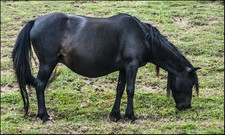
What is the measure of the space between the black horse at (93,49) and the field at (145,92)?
2.10ft

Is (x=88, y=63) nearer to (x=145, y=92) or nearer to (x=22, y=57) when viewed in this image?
(x=22, y=57)

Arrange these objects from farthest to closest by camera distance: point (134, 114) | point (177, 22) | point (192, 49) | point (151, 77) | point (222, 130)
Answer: point (177, 22)
point (192, 49)
point (151, 77)
point (134, 114)
point (222, 130)

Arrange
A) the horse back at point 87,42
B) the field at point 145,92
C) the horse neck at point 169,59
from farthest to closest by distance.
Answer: the horse neck at point 169,59 < the horse back at point 87,42 < the field at point 145,92

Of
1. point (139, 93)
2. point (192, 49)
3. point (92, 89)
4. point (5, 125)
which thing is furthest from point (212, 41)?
point (5, 125)

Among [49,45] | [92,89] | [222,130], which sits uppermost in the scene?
[49,45]

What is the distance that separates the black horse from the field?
64 centimetres

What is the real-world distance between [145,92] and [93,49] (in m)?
2.57

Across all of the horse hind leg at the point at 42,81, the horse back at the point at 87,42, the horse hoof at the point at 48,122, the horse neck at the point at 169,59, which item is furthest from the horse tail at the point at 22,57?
the horse neck at the point at 169,59

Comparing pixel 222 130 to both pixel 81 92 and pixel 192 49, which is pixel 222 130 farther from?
pixel 192 49

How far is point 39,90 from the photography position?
7.15 meters

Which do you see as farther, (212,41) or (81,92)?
(212,41)

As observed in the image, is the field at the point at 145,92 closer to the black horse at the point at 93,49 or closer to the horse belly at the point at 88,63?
the black horse at the point at 93,49

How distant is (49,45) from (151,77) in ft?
13.4

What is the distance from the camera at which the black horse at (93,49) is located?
706 centimetres
